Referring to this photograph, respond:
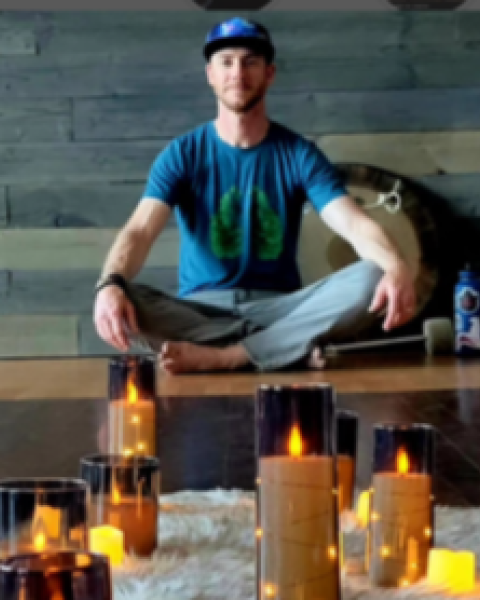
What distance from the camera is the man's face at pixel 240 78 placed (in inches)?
101

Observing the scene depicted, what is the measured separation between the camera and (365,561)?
2.69 ft

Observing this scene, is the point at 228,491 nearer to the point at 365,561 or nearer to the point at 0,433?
the point at 365,561

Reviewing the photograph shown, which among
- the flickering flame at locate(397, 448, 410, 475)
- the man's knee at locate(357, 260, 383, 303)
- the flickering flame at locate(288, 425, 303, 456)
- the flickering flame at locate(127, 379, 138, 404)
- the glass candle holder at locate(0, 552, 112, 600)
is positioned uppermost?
the man's knee at locate(357, 260, 383, 303)

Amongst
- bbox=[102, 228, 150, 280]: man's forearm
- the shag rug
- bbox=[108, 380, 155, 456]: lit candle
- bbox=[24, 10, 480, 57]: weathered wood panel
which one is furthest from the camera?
bbox=[24, 10, 480, 57]: weathered wood panel

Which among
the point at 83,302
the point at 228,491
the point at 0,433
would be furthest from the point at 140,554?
the point at 83,302

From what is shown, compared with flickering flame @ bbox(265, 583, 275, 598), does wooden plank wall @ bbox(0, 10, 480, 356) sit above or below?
above

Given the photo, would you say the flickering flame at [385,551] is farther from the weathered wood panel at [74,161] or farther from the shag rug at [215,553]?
the weathered wood panel at [74,161]

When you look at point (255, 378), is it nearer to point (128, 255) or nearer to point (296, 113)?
point (128, 255)

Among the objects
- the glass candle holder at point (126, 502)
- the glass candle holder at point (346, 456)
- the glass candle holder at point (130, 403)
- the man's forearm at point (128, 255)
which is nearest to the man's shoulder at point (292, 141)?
the man's forearm at point (128, 255)

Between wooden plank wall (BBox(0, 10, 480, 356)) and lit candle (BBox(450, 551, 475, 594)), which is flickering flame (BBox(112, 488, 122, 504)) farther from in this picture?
wooden plank wall (BBox(0, 10, 480, 356))

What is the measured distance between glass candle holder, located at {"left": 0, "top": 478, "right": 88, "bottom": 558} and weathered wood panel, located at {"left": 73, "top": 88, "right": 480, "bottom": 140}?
266 centimetres

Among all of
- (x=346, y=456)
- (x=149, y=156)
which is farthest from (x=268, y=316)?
(x=346, y=456)

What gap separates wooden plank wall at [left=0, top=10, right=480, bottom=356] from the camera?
10.5 feet

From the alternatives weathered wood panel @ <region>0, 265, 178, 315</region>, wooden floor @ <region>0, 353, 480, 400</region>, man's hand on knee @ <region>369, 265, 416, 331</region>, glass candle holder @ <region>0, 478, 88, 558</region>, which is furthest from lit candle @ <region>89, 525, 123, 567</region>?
weathered wood panel @ <region>0, 265, 178, 315</region>
